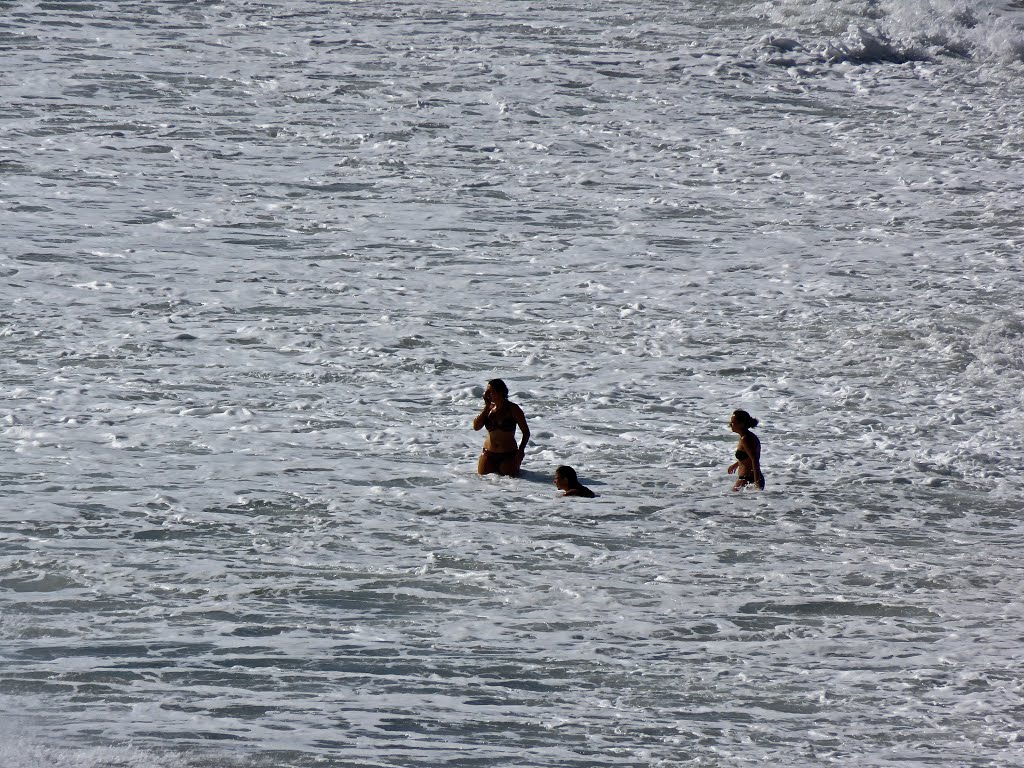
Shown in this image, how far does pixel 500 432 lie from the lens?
1003 cm

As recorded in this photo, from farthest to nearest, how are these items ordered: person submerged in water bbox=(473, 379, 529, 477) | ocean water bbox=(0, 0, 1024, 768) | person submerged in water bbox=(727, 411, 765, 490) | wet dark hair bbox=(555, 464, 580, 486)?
person submerged in water bbox=(473, 379, 529, 477) → wet dark hair bbox=(555, 464, 580, 486) → person submerged in water bbox=(727, 411, 765, 490) → ocean water bbox=(0, 0, 1024, 768)

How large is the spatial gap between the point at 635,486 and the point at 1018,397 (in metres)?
4.39

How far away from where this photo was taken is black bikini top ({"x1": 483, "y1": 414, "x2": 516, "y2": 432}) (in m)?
9.97

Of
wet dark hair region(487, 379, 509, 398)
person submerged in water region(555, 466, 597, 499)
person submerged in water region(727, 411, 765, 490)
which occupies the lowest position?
person submerged in water region(555, 466, 597, 499)

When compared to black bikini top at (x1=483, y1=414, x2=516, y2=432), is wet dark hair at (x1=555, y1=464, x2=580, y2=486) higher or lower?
lower

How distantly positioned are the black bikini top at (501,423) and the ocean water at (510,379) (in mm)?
407

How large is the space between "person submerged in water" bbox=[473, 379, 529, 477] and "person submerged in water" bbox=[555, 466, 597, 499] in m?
0.49

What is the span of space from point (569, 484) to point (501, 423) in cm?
81

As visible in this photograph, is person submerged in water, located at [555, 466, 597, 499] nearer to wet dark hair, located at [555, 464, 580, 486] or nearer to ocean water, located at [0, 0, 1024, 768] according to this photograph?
wet dark hair, located at [555, 464, 580, 486]

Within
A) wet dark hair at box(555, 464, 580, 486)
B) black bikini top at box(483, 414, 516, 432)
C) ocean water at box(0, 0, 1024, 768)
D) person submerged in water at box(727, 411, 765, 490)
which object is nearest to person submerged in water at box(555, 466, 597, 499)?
wet dark hair at box(555, 464, 580, 486)

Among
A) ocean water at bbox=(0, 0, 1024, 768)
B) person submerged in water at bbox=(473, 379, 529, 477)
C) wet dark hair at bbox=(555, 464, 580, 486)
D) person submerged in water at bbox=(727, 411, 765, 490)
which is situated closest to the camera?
ocean water at bbox=(0, 0, 1024, 768)

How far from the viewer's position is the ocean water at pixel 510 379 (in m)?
6.85

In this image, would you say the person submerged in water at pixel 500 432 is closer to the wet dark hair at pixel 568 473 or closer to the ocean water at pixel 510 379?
the ocean water at pixel 510 379

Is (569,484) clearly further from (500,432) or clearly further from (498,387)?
(498,387)
